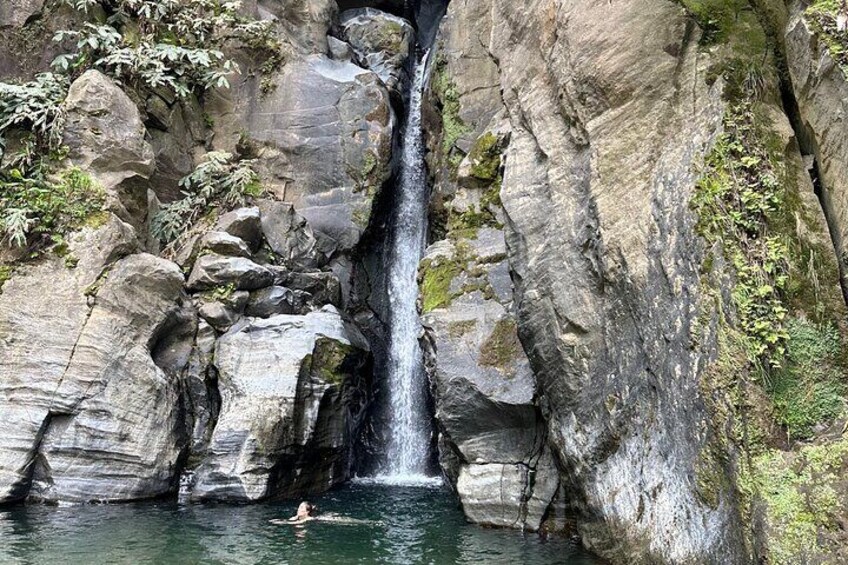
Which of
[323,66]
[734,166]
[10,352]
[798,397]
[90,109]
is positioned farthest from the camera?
[323,66]

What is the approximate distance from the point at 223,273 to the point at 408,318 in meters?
6.26

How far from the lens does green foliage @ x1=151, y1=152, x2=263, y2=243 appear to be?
19.9 meters

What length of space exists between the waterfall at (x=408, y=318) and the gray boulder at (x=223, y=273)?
4.55 m

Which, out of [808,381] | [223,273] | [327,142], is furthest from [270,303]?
[808,381]

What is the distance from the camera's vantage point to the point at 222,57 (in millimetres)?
22719

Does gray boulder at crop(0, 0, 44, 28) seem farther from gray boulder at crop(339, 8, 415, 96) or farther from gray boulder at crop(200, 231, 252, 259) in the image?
gray boulder at crop(339, 8, 415, 96)

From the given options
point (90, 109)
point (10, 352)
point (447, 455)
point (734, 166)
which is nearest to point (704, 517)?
point (734, 166)

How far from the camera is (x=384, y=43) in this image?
26.2 meters

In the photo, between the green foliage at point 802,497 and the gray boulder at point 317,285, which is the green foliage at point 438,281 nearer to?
the gray boulder at point 317,285

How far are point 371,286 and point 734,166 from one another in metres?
14.6

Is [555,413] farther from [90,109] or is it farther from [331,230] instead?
[90,109]

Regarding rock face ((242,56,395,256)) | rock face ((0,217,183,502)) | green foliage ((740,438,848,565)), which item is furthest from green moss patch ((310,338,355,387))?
green foliage ((740,438,848,565))

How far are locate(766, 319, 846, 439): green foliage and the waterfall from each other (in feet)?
37.7

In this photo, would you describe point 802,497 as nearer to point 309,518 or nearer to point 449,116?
point 309,518
